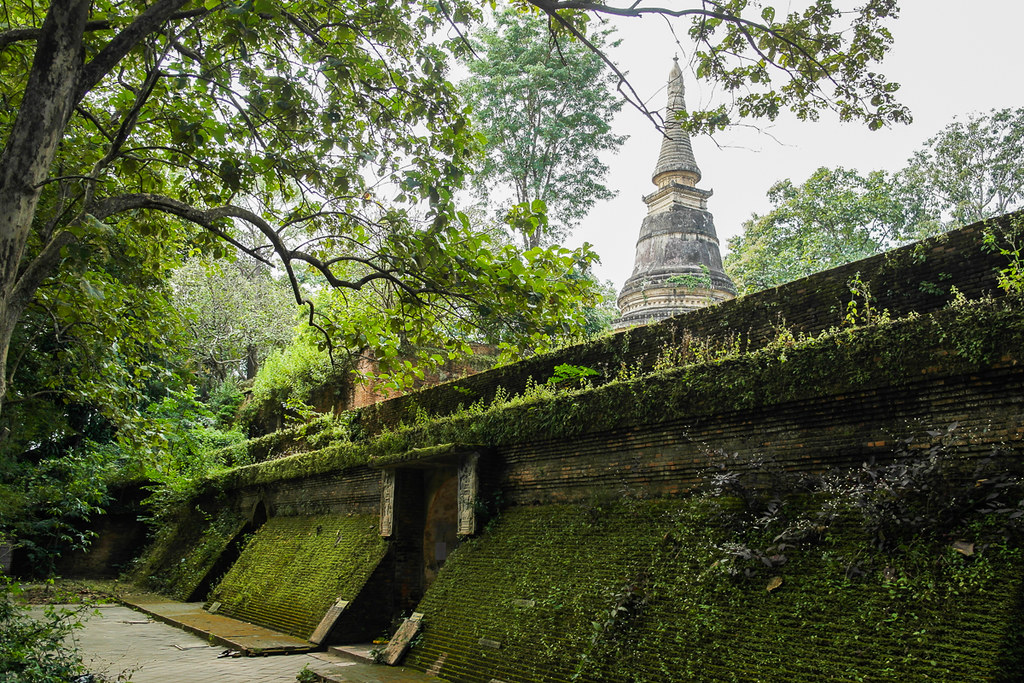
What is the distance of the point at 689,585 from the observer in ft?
15.0

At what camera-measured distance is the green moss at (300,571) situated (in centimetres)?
838

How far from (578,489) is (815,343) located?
2.46 meters

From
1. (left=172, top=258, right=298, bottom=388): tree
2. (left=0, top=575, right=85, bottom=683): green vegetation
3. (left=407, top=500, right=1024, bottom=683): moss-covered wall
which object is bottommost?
(left=0, top=575, right=85, bottom=683): green vegetation

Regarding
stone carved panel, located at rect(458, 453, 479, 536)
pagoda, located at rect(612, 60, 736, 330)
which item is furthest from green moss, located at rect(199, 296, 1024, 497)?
pagoda, located at rect(612, 60, 736, 330)

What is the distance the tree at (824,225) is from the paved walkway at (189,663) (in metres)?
17.1

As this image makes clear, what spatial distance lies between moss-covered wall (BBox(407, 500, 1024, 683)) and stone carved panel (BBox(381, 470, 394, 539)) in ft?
6.08

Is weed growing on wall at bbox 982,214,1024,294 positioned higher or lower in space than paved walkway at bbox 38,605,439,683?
higher

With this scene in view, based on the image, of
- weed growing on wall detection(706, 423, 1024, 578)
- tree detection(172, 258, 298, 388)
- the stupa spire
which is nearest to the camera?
weed growing on wall detection(706, 423, 1024, 578)

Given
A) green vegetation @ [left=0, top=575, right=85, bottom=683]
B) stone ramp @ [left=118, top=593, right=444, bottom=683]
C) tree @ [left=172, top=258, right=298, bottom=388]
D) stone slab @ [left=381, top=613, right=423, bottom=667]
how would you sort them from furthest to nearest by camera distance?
tree @ [left=172, top=258, right=298, bottom=388] < stone slab @ [left=381, top=613, right=423, bottom=667] < stone ramp @ [left=118, top=593, right=444, bottom=683] < green vegetation @ [left=0, top=575, right=85, bottom=683]

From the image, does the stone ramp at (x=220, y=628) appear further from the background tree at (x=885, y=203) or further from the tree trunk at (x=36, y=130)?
the background tree at (x=885, y=203)

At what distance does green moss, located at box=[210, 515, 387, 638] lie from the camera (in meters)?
8.38

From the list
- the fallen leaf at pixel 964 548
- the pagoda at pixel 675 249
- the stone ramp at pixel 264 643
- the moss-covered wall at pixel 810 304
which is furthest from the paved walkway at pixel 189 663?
the pagoda at pixel 675 249

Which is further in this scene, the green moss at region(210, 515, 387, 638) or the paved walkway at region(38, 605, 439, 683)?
the green moss at region(210, 515, 387, 638)

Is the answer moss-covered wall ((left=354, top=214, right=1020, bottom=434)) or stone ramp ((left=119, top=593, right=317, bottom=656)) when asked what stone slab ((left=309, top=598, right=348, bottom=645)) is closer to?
stone ramp ((left=119, top=593, right=317, bottom=656))
